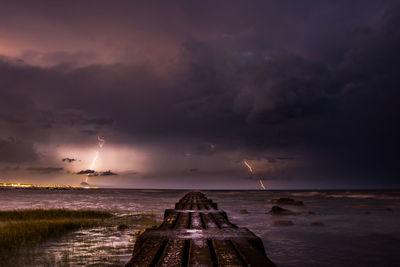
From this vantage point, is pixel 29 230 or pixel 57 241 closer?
pixel 57 241

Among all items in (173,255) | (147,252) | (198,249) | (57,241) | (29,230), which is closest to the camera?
(173,255)

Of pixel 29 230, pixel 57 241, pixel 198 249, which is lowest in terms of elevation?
pixel 57 241

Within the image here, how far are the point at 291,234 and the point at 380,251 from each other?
549 cm

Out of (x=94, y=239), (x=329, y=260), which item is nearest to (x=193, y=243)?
(x=329, y=260)

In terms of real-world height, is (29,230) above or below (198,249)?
below

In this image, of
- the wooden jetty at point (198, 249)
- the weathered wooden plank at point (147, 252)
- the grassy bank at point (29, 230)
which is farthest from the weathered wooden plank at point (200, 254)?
the grassy bank at point (29, 230)

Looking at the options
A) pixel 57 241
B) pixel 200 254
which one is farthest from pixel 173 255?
pixel 57 241

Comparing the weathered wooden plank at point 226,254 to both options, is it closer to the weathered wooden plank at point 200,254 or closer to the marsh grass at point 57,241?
the weathered wooden plank at point 200,254

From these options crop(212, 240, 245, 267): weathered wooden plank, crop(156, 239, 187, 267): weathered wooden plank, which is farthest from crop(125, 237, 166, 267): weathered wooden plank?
crop(212, 240, 245, 267): weathered wooden plank

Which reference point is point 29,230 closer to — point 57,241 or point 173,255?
point 57,241

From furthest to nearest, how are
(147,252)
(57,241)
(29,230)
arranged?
A: (29,230), (57,241), (147,252)

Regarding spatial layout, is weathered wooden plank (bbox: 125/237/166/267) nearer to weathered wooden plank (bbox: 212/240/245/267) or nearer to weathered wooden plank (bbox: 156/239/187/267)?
weathered wooden plank (bbox: 156/239/187/267)

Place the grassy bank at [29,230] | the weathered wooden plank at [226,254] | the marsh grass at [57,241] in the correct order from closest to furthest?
the weathered wooden plank at [226,254]
the marsh grass at [57,241]
the grassy bank at [29,230]

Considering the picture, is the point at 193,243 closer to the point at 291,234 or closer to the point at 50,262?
the point at 50,262
